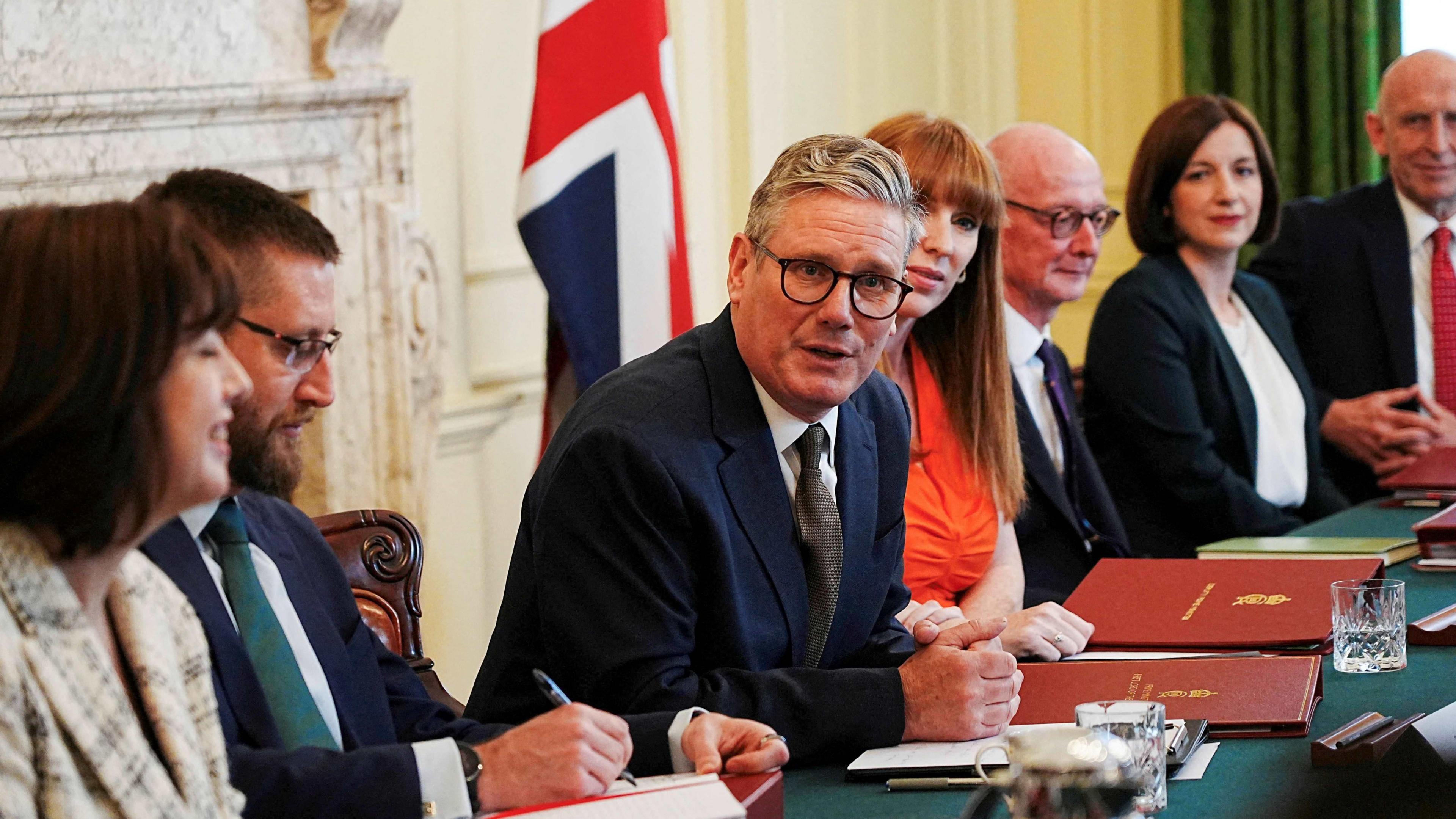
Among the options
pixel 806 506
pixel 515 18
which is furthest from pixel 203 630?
pixel 515 18

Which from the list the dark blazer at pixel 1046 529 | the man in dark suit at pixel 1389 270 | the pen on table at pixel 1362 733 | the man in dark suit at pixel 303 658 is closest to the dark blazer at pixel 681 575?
the man in dark suit at pixel 303 658

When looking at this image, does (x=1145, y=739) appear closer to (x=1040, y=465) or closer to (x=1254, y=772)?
(x=1254, y=772)

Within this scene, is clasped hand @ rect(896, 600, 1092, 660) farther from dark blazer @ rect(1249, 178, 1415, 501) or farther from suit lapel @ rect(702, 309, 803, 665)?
dark blazer @ rect(1249, 178, 1415, 501)

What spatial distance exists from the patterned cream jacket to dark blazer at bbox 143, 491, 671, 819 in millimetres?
188

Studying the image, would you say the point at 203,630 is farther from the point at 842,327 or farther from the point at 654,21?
the point at 654,21

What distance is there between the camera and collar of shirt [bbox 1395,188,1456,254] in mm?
4367

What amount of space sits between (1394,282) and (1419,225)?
0.18 meters

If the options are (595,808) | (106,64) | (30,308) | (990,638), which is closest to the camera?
(30,308)

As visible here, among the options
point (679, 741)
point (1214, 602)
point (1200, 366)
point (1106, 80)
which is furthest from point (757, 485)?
point (1106, 80)

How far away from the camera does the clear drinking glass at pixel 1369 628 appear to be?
212cm

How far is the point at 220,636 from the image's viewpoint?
161 centimetres

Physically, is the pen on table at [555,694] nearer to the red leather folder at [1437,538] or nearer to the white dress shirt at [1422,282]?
the red leather folder at [1437,538]

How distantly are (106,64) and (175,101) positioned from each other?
132 millimetres

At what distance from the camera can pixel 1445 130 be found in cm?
435
